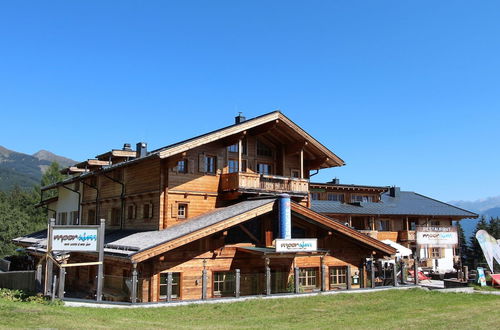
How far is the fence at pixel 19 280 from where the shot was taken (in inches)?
795

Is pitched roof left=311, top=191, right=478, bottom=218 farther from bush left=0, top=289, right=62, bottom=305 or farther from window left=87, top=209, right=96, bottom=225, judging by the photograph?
bush left=0, top=289, right=62, bottom=305

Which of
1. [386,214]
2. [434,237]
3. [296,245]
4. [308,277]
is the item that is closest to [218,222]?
[296,245]

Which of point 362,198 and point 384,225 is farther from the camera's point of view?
point 362,198

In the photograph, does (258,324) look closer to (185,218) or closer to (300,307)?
(300,307)

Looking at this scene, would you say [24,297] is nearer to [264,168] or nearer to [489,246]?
[264,168]

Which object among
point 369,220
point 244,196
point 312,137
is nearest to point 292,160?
point 312,137

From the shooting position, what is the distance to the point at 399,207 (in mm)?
50406

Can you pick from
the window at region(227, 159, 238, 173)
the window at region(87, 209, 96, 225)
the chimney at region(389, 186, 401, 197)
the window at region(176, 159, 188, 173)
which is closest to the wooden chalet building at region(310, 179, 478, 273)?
the chimney at region(389, 186, 401, 197)

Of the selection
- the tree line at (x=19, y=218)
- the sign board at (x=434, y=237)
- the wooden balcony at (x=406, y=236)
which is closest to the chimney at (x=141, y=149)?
the sign board at (x=434, y=237)

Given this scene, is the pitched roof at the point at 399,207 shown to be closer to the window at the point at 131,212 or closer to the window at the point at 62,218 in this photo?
the window at the point at 131,212

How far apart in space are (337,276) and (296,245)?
555cm

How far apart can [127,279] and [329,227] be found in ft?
36.4

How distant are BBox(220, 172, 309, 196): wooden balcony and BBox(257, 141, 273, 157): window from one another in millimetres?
2826

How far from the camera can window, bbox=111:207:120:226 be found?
29569 mm
